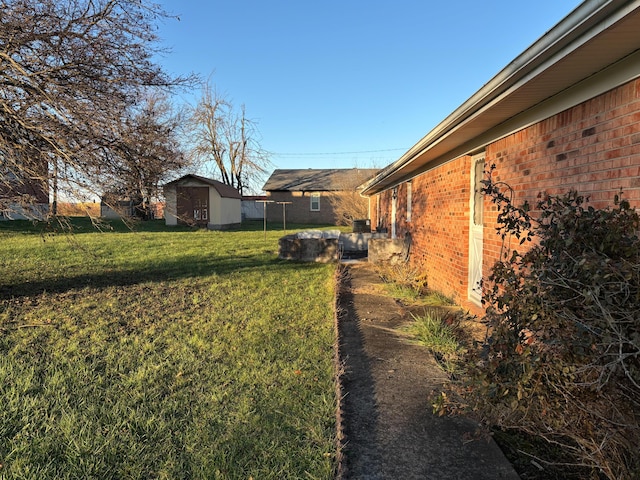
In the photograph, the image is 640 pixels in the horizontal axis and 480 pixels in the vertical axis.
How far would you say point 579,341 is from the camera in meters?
1.80

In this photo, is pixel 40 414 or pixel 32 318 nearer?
pixel 40 414

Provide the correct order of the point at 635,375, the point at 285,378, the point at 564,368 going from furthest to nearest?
the point at 285,378 → the point at 564,368 → the point at 635,375

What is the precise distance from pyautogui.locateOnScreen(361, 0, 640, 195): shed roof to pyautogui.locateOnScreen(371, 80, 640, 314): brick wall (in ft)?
0.37

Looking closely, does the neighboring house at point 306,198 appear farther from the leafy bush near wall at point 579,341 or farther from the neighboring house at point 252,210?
the leafy bush near wall at point 579,341

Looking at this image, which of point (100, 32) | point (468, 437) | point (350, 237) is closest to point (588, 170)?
point (468, 437)

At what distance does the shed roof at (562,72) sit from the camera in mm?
2201

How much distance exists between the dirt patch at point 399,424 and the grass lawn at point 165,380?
181 mm

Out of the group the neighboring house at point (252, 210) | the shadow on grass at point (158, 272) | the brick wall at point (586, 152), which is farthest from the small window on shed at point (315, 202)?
the brick wall at point (586, 152)

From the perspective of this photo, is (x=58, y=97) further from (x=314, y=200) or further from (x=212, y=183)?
(x=314, y=200)

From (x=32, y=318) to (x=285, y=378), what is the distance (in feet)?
14.3

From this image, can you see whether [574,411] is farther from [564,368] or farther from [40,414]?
[40,414]

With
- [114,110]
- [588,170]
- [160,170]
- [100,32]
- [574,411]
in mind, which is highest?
[100,32]

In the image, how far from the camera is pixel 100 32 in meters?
5.73

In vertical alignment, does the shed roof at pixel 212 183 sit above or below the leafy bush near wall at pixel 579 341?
above
